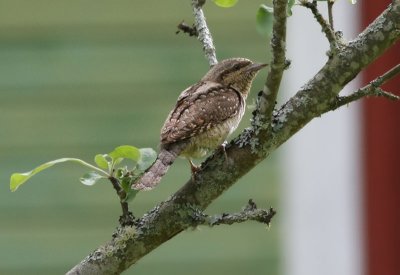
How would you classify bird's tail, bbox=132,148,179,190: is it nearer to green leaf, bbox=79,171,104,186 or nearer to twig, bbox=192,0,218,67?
green leaf, bbox=79,171,104,186

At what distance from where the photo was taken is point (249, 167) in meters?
2.13

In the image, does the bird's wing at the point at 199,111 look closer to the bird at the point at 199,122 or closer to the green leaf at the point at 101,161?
the bird at the point at 199,122

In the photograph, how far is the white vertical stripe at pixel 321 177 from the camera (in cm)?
537

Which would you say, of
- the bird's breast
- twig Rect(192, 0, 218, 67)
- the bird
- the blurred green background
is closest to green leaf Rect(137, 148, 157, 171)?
the bird

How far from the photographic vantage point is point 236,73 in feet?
10.9

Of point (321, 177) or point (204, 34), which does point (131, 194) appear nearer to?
point (204, 34)

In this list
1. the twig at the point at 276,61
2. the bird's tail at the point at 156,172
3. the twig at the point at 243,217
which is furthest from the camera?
the bird's tail at the point at 156,172

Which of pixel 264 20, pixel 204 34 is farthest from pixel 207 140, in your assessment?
pixel 264 20

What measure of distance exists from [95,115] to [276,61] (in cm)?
361

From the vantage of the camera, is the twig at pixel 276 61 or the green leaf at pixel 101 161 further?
the green leaf at pixel 101 161

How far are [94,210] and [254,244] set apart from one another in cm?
89

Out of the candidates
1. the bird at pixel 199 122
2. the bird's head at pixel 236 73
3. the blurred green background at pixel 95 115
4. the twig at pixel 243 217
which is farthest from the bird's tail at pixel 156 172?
the blurred green background at pixel 95 115

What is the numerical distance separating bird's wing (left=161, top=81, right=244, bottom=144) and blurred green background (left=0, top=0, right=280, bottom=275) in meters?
2.36

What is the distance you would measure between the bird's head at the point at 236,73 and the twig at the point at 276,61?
1.18m
